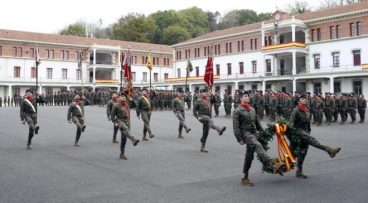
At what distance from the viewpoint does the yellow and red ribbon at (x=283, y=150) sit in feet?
28.7

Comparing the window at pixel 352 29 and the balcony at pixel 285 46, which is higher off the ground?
the window at pixel 352 29

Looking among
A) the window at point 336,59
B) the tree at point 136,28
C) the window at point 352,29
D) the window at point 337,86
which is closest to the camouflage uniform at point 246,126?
the window at point 337,86

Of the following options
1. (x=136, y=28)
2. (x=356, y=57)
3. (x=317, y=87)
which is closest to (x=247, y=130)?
(x=356, y=57)

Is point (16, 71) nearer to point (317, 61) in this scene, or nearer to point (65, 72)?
point (65, 72)

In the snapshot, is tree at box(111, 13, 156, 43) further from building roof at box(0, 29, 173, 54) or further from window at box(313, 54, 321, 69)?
window at box(313, 54, 321, 69)

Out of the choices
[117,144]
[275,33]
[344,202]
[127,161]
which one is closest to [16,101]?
[275,33]

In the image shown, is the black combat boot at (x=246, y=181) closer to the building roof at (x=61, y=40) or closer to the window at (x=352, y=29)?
the window at (x=352, y=29)

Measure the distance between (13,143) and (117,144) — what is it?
12.8 ft

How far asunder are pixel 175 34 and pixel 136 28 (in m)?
8.80

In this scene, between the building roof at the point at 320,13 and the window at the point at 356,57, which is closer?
the window at the point at 356,57

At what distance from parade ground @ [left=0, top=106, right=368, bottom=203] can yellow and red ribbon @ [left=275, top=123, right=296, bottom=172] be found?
44cm

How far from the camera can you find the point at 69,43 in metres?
72.1

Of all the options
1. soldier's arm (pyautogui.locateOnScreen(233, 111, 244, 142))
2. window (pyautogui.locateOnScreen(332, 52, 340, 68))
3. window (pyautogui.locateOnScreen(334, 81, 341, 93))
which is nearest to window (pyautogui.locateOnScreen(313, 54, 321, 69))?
window (pyautogui.locateOnScreen(332, 52, 340, 68))

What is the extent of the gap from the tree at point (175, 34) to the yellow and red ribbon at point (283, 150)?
80959mm
